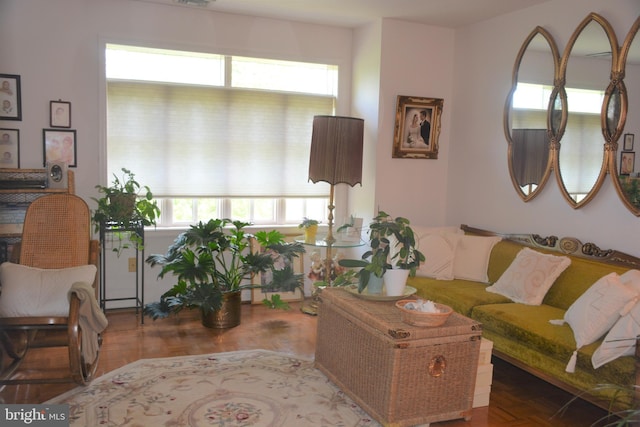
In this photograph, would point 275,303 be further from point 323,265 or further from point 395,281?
point 395,281

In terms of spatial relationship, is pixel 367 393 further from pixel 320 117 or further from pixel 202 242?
pixel 320 117

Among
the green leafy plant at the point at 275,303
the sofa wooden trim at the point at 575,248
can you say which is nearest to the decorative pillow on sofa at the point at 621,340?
the sofa wooden trim at the point at 575,248

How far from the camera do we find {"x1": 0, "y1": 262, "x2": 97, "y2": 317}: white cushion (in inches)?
132

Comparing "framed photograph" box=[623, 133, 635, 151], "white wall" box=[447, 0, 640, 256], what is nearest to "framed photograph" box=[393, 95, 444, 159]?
"white wall" box=[447, 0, 640, 256]

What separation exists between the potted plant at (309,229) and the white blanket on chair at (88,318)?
2.01 m

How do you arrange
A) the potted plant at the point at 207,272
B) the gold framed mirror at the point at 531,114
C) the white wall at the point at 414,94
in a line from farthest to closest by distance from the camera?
1. the white wall at the point at 414,94
2. the potted plant at the point at 207,272
3. the gold framed mirror at the point at 531,114

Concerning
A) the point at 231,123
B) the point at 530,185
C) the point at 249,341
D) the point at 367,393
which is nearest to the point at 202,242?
the point at 249,341

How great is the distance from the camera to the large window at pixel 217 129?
492cm

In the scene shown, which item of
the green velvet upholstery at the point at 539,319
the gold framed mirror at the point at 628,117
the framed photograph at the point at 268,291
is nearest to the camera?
the green velvet upholstery at the point at 539,319

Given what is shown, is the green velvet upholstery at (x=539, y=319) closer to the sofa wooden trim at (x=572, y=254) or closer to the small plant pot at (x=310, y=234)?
the sofa wooden trim at (x=572, y=254)

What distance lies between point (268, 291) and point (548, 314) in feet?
8.47

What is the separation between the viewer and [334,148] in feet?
16.0

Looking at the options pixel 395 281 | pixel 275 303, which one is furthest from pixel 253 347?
pixel 395 281

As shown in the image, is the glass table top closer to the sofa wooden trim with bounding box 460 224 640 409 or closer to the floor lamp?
the floor lamp
